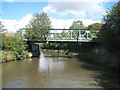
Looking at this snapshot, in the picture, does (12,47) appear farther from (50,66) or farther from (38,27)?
(38,27)

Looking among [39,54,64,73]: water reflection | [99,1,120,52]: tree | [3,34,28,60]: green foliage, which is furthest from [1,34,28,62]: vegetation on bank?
[99,1,120,52]: tree

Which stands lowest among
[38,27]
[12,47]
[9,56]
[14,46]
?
[9,56]

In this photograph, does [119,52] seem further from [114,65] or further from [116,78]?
[116,78]

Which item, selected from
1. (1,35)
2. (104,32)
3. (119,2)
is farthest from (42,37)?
(119,2)

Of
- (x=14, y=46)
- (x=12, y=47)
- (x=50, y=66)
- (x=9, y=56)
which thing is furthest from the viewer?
(x=14, y=46)

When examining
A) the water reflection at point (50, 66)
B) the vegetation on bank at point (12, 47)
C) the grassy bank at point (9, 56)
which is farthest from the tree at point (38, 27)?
the water reflection at point (50, 66)

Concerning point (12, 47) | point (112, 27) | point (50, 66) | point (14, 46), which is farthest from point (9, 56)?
point (112, 27)

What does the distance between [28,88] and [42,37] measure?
50.5 meters

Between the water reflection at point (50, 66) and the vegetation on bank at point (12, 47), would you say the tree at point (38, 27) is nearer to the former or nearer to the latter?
the vegetation on bank at point (12, 47)

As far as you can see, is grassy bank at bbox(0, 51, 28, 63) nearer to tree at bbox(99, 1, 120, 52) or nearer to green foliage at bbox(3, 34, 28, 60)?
green foliage at bbox(3, 34, 28, 60)

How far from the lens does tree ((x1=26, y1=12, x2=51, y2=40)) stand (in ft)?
236

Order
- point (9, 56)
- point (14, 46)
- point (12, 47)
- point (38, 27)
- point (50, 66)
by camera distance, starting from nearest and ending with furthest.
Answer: point (50, 66) → point (9, 56) → point (12, 47) → point (14, 46) → point (38, 27)

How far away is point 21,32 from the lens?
78.6 meters

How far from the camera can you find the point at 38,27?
7544 cm
